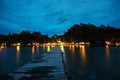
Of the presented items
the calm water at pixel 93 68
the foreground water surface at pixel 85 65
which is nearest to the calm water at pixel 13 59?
the foreground water surface at pixel 85 65

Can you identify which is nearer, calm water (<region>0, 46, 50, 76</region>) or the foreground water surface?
the foreground water surface

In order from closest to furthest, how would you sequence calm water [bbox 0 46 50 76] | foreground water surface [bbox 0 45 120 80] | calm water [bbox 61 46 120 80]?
calm water [bbox 61 46 120 80] < foreground water surface [bbox 0 45 120 80] < calm water [bbox 0 46 50 76]

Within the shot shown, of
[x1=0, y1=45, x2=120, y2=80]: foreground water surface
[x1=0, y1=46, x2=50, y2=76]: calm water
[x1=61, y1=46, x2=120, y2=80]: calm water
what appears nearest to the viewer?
[x1=61, y1=46, x2=120, y2=80]: calm water

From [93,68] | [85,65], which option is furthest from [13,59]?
[93,68]

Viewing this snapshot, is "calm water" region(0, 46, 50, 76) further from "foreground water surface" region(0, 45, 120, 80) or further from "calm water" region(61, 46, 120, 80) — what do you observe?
"calm water" region(61, 46, 120, 80)

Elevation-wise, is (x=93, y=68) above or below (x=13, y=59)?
below

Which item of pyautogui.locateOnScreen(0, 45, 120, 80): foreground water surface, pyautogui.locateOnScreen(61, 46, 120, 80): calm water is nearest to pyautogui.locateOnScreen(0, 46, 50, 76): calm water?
pyautogui.locateOnScreen(0, 45, 120, 80): foreground water surface

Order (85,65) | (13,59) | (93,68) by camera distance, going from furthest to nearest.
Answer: (13,59), (85,65), (93,68)

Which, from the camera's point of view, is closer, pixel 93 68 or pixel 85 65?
pixel 93 68

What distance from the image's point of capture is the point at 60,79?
13.2 meters

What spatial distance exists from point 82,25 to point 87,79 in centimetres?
11119

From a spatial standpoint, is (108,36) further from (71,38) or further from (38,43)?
(38,43)

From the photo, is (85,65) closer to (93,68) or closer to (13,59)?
(93,68)

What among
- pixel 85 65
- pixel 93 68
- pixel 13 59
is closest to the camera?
pixel 93 68
